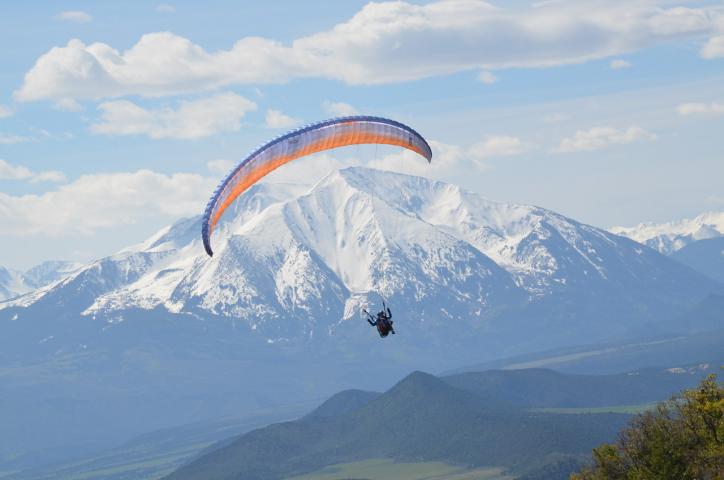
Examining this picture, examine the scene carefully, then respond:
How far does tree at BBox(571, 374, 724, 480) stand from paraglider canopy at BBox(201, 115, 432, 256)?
30.8 metres

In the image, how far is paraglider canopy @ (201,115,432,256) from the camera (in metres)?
91.1

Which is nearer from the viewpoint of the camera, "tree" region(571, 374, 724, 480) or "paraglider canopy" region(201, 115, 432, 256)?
"tree" region(571, 374, 724, 480)

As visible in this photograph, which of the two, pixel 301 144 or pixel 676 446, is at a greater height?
pixel 301 144

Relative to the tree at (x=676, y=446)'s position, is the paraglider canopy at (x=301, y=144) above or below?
above

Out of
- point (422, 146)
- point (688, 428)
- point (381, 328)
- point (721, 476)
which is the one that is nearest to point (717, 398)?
point (688, 428)

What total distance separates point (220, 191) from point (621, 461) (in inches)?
1460

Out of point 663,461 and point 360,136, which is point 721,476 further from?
point 360,136

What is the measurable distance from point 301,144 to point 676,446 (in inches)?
1434

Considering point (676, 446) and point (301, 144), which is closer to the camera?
point (676, 446)

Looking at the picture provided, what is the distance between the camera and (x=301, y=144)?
98.1m

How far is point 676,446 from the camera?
92.9 metres

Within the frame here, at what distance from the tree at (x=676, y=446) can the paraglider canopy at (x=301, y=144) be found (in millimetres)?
30784

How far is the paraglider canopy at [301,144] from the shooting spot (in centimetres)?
9112

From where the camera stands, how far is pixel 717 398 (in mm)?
90375
